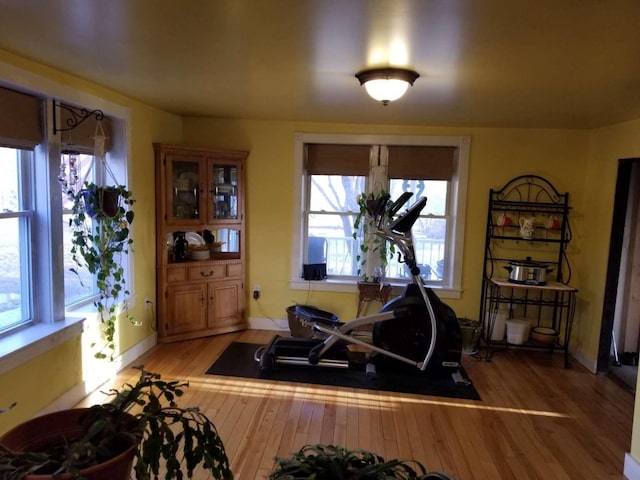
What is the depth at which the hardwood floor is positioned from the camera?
8.43 feet

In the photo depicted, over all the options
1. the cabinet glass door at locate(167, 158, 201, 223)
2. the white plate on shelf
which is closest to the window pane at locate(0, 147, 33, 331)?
the cabinet glass door at locate(167, 158, 201, 223)

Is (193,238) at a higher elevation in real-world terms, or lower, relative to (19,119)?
lower

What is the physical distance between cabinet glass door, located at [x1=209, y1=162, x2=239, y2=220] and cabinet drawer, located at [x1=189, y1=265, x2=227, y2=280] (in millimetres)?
503

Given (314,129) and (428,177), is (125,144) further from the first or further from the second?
(428,177)

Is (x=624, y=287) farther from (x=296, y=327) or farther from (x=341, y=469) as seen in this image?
(x=341, y=469)

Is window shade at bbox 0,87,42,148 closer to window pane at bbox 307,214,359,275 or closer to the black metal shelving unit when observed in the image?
window pane at bbox 307,214,359,275

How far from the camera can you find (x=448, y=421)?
9.96 feet

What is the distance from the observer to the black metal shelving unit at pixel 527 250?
436cm

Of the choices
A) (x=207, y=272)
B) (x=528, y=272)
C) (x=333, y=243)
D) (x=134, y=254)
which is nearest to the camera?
(x=134, y=254)

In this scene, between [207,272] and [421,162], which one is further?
[421,162]

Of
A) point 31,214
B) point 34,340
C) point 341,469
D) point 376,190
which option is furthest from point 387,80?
point 34,340

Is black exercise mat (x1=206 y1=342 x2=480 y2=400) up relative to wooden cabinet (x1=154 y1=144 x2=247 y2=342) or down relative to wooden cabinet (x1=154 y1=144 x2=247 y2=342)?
down

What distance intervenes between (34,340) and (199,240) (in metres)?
2.02

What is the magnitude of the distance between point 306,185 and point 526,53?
2886mm
